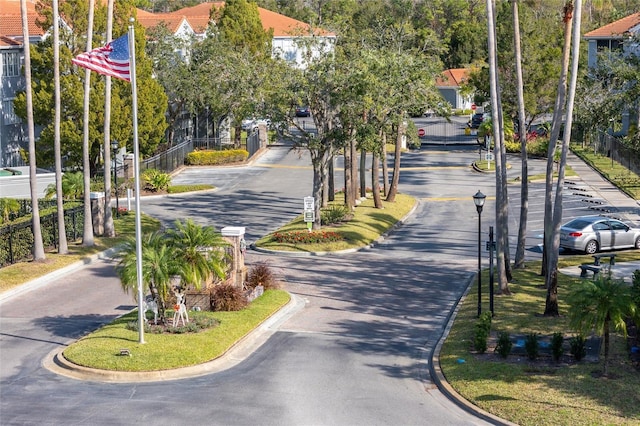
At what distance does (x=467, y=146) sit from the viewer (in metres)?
83.1

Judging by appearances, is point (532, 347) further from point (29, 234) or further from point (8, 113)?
point (8, 113)

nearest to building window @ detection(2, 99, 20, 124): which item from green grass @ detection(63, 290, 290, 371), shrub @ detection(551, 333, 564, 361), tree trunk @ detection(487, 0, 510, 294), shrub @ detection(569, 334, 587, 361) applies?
green grass @ detection(63, 290, 290, 371)

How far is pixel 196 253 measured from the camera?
84.1ft

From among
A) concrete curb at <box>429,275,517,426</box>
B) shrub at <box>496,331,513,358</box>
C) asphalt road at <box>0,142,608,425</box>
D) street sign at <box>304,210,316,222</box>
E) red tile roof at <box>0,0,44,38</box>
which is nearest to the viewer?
concrete curb at <box>429,275,517,426</box>

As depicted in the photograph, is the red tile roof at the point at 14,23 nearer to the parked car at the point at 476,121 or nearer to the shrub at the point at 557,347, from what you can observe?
the shrub at the point at 557,347

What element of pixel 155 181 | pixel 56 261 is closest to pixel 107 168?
pixel 56 261

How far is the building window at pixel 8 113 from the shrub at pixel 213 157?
1534cm

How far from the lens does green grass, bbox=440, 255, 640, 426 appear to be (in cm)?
1867

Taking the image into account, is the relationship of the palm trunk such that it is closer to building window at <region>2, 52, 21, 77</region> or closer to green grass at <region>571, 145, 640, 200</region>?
building window at <region>2, 52, 21, 77</region>

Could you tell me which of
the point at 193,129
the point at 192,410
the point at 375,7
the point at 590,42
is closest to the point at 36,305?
the point at 192,410

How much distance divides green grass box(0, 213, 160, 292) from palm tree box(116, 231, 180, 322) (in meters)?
7.99

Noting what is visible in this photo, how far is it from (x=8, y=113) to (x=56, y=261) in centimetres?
2245

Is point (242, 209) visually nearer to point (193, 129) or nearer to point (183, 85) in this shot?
point (183, 85)

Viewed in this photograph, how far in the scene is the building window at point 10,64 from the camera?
5412 cm
